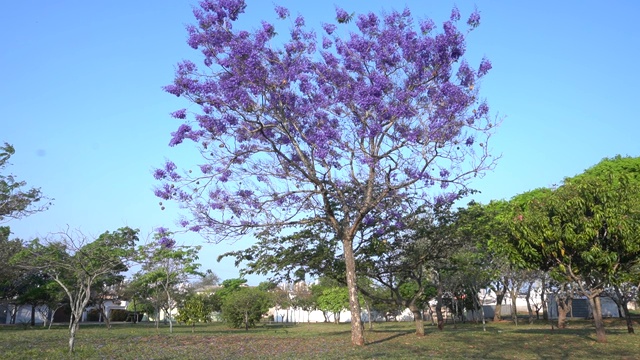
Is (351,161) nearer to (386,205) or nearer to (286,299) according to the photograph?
(386,205)

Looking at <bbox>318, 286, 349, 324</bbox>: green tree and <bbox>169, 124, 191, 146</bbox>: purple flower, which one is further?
<bbox>318, 286, 349, 324</bbox>: green tree

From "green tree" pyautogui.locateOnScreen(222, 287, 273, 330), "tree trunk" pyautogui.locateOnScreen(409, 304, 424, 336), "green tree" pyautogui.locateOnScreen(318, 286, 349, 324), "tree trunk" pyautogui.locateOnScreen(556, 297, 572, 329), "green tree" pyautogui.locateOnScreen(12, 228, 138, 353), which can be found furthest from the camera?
"green tree" pyautogui.locateOnScreen(318, 286, 349, 324)

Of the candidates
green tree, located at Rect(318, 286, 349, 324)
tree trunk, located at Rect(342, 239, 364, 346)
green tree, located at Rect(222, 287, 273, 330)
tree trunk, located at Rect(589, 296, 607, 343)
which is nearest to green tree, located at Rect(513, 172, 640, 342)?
tree trunk, located at Rect(589, 296, 607, 343)

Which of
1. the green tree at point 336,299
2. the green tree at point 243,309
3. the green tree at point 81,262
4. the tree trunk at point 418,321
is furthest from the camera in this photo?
the green tree at point 336,299

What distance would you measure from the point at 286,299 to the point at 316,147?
5925 centimetres

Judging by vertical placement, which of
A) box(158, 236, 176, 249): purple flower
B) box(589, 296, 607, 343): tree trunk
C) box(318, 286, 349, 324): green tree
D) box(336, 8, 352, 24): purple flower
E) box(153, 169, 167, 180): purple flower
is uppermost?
box(336, 8, 352, 24): purple flower

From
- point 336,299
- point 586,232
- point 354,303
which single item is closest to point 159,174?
point 354,303

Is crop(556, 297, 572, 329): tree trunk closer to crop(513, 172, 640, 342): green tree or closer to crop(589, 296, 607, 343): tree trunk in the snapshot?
crop(589, 296, 607, 343): tree trunk

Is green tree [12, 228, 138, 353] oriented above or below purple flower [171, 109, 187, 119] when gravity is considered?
below

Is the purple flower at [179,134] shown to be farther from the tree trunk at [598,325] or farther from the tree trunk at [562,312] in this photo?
the tree trunk at [562,312]

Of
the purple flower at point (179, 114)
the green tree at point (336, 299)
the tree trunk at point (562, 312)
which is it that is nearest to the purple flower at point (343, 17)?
the purple flower at point (179, 114)

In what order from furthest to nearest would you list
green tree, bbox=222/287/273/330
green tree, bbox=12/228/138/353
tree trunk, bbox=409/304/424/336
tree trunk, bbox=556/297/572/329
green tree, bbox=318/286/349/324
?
green tree, bbox=318/286/349/324 → green tree, bbox=222/287/273/330 → tree trunk, bbox=556/297/572/329 → tree trunk, bbox=409/304/424/336 → green tree, bbox=12/228/138/353

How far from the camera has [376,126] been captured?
16.6 m

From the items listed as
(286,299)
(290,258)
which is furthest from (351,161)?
(286,299)
